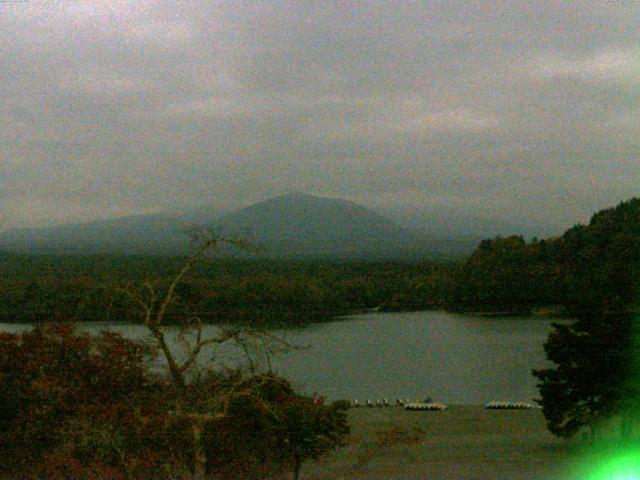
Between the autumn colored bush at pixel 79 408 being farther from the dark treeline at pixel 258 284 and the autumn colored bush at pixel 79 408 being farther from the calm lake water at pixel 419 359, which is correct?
the calm lake water at pixel 419 359

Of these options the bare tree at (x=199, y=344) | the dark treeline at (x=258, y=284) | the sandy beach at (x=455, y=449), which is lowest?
the sandy beach at (x=455, y=449)

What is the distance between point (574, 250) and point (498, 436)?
27808 mm

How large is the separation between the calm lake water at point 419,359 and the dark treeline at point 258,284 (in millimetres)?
1080

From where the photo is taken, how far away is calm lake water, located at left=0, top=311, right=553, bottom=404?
16359mm

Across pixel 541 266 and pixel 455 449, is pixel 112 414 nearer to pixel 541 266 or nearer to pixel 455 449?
pixel 455 449

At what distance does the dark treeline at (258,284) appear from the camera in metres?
17.3

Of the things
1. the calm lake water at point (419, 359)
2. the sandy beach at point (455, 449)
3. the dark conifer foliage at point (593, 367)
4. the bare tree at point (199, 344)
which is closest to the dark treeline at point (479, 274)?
the calm lake water at point (419, 359)

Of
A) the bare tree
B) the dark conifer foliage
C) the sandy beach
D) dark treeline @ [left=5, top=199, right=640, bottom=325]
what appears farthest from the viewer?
dark treeline @ [left=5, top=199, right=640, bottom=325]

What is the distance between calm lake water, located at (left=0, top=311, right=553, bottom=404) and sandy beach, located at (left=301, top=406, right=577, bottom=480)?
2017 mm

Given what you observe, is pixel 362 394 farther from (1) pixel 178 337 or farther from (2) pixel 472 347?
(1) pixel 178 337

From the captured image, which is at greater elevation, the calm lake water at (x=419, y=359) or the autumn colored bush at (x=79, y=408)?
the autumn colored bush at (x=79, y=408)

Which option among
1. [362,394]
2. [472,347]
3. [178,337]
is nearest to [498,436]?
[362,394]

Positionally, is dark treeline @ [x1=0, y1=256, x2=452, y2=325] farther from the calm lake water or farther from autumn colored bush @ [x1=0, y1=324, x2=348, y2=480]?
autumn colored bush @ [x1=0, y1=324, x2=348, y2=480]

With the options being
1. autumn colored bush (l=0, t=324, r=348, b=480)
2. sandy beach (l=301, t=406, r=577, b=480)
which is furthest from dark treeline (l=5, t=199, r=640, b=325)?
autumn colored bush (l=0, t=324, r=348, b=480)
